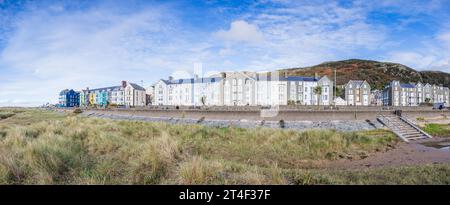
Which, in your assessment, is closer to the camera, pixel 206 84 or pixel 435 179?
pixel 435 179

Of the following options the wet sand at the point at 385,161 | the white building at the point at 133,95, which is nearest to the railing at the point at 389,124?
the wet sand at the point at 385,161

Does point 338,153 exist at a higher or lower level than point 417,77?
lower

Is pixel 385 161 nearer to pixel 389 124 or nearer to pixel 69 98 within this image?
pixel 389 124

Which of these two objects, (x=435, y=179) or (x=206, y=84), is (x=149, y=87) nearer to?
(x=206, y=84)

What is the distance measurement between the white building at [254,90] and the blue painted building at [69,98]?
80438mm

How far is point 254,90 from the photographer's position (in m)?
69.2

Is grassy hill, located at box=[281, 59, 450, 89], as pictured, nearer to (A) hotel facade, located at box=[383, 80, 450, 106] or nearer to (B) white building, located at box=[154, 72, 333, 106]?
(A) hotel facade, located at box=[383, 80, 450, 106]

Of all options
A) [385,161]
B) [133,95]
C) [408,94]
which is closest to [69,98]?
[133,95]

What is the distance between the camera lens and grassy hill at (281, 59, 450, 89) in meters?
136

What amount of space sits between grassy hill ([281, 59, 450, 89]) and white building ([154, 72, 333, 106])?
61.6m

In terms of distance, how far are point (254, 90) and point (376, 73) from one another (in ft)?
378
